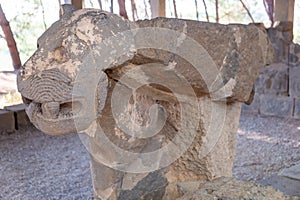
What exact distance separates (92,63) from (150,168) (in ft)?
1.36

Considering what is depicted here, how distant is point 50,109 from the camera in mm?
781

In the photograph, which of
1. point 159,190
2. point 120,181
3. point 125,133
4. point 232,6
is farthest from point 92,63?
point 232,6

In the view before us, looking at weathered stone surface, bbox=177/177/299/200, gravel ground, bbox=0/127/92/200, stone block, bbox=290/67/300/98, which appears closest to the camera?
weathered stone surface, bbox=177/177/299/200

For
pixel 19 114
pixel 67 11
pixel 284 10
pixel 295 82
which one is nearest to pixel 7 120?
pixel 19 114

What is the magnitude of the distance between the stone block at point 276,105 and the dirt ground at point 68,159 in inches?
7.5

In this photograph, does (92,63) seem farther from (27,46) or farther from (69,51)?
(27,46)

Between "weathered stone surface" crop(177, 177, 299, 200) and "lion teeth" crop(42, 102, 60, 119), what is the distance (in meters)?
0.35

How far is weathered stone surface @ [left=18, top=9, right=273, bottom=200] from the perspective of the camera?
787 millimetres

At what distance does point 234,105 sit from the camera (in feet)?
3.56

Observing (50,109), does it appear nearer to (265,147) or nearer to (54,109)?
(54,109)

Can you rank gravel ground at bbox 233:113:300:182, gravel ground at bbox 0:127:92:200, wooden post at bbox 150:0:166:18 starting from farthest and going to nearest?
1. wooden post at bbox 150:0:166:18
2. gravel ground at bbox 233:113:300:182
3. gravel ground at bbox 0:127:92:200

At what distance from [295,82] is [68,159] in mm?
2466

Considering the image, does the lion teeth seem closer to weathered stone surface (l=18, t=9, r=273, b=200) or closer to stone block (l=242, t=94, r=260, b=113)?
weathered stone surface (l=18, t=9, r=273, b=200)

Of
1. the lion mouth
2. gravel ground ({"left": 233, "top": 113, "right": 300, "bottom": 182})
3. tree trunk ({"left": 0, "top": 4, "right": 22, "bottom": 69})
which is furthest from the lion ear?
tree trunk ({"left": 0, "top": 4, "right": 22, "bottom": 69})
